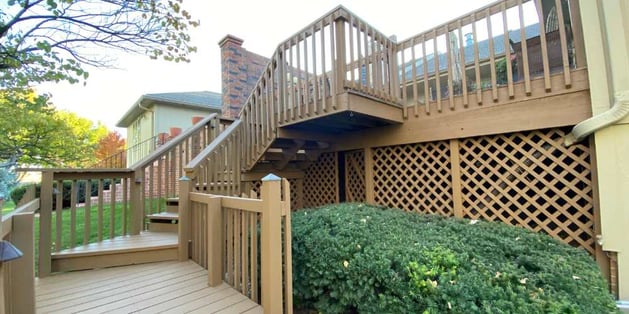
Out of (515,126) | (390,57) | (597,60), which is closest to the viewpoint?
Result: (597,60)

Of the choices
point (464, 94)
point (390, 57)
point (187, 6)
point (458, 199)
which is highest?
point (187, 6)

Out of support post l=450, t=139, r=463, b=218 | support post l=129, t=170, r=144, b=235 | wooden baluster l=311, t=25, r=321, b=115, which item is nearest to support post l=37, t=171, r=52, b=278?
support post l=129, t=170, r=144, b=235

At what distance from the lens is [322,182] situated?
5734 mm

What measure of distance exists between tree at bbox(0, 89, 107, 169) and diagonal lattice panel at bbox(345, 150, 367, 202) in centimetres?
468

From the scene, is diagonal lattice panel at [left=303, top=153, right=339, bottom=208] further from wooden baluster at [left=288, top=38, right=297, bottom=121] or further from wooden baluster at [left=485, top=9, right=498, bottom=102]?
wooden baluster at [left=485, top=9, right=498, bottom=102]

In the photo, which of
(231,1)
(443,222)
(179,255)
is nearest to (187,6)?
(231,1)

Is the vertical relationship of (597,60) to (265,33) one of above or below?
below

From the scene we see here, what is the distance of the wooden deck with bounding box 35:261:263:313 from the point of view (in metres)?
2.26

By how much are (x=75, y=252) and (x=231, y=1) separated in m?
4.97

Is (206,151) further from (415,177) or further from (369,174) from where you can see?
(415,177)

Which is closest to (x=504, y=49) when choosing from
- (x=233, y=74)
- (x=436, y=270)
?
(x=436, y=270)

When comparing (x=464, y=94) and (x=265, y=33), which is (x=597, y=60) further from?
(x=265, y=33)

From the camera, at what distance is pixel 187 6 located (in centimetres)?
379

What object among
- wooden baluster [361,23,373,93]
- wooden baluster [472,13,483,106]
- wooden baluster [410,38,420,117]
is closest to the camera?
wooden baluster [472,13,483,106]
